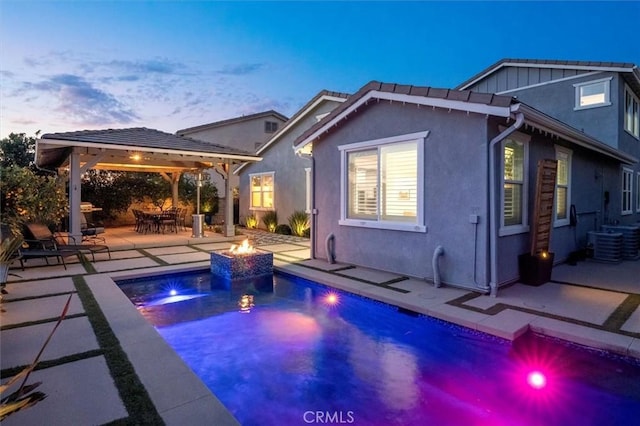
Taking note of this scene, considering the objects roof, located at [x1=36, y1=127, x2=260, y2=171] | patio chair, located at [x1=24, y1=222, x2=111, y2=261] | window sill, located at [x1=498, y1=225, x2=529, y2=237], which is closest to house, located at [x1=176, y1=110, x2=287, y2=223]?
roof, located at [x1=36, y1=127, x2=260, y2=171]

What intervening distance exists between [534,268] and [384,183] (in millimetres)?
3417

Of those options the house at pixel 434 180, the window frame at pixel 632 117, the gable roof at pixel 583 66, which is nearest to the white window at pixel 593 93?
the gable roof at pixel 583 66

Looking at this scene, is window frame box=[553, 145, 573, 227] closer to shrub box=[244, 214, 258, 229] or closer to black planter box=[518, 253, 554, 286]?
black planter box=[518, 253, 554, 286]

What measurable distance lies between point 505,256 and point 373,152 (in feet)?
11.5

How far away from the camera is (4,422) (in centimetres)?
275

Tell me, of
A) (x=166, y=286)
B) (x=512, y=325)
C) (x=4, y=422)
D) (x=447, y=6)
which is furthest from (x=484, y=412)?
(x=447, y=6)

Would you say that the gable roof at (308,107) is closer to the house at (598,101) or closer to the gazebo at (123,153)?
the gazebo at (123,153)

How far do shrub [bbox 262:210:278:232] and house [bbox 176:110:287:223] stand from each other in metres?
7.21

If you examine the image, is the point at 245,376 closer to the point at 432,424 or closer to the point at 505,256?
the point at 432,424

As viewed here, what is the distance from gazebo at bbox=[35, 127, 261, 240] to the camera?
10555 millimetres

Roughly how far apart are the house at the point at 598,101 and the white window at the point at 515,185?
552 centimetres

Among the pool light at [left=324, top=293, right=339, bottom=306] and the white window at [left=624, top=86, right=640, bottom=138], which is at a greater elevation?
the white window at [left=624, top=86, right=640, bottom=138]

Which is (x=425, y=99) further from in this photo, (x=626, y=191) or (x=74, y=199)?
(x=626, y=191)

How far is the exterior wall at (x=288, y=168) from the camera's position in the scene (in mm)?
16031
